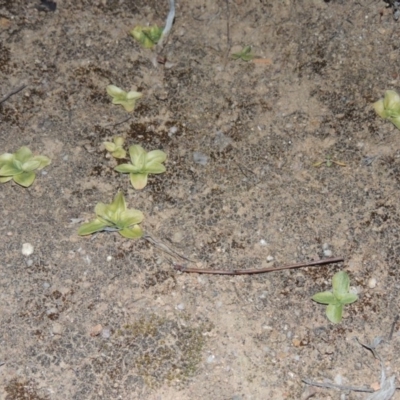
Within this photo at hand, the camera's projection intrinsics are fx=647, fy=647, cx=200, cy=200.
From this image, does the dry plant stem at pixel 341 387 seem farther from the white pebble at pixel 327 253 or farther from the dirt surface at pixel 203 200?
the white pebble at pixel 327 253

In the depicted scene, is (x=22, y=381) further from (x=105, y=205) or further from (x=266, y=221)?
(x=266, y=221)

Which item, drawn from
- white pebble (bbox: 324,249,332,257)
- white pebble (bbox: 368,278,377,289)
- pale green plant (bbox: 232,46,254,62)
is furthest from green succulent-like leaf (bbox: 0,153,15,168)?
white pebble (bbox: 368,278,377,289)

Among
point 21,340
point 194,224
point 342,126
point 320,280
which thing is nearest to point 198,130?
point 194,224

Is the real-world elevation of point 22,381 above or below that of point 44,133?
below

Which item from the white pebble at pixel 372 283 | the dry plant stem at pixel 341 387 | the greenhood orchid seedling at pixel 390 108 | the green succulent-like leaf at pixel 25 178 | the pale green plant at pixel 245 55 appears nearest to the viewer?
the dry plant stem at pixel 341 387

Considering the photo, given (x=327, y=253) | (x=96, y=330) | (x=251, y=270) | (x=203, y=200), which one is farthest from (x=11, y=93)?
(x=327, y=253)

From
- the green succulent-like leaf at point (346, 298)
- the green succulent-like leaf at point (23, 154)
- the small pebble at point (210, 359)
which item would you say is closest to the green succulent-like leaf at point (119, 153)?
the green succulent-like leaf at point (23, 154)
